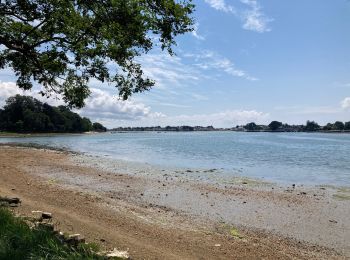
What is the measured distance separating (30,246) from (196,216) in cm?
1065

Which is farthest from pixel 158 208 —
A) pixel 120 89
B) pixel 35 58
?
pixel 35 58

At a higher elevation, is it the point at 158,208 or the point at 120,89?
the point at 120,89

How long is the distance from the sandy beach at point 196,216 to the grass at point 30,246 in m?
2.74

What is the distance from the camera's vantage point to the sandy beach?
39.9 feet

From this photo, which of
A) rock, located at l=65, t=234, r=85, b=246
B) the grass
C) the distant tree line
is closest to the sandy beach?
rock, located at l=65, t=234, r=85, b=246

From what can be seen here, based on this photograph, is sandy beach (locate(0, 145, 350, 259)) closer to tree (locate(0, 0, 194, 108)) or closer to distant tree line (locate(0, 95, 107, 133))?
tree (locate(0, 0, 194, 108))

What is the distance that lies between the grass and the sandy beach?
2.74m

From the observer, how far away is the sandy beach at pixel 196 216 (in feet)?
39.9

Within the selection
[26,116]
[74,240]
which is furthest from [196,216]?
[26,116]

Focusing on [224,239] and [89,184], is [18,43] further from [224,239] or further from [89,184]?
[89,184]

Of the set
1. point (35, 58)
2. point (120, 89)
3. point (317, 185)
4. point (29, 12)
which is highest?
point (29, 12)

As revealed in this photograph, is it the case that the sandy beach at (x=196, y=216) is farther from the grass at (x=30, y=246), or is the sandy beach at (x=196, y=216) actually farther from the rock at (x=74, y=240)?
the grass at (x=30, y=246)

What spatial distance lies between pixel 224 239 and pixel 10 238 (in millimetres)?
7718

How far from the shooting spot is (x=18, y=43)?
42.5 ft
